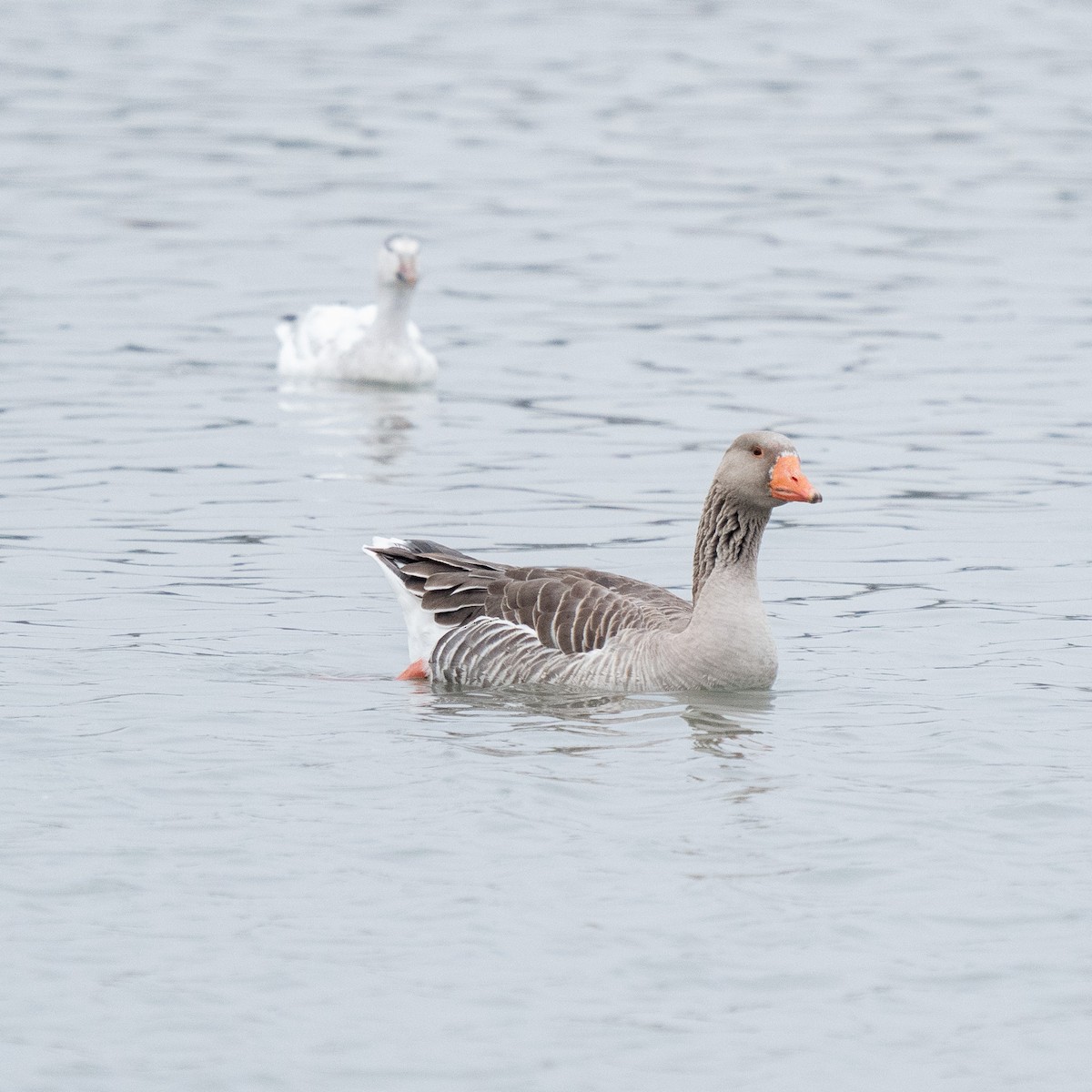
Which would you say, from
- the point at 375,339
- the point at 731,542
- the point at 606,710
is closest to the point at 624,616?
the point at 606,710

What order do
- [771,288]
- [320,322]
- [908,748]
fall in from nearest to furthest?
[908,748] → [320,322] → [771,288]

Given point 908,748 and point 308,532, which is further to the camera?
point 308,532

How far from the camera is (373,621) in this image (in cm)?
1423

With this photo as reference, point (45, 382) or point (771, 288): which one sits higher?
point (771, 288)

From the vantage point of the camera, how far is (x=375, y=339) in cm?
2275

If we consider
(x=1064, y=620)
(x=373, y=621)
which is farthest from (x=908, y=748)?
(x=373, y=621)

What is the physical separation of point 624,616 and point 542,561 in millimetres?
3266

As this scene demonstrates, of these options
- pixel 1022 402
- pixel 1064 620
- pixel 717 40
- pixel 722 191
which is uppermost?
pixel 717 40

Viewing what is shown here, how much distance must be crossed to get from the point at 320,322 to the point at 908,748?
12.7 metres

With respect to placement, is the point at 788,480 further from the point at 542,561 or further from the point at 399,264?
the point at 399,264

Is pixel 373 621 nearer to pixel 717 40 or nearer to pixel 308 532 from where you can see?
pixel 308 532

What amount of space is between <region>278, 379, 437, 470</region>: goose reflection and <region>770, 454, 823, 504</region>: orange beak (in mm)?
7483

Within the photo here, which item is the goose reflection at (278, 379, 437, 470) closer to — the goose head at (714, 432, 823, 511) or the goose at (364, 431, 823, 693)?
the goose at (364, 431, 823, 693)

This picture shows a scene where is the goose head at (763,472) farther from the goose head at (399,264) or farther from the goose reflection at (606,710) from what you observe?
the goose head at (399,264)
